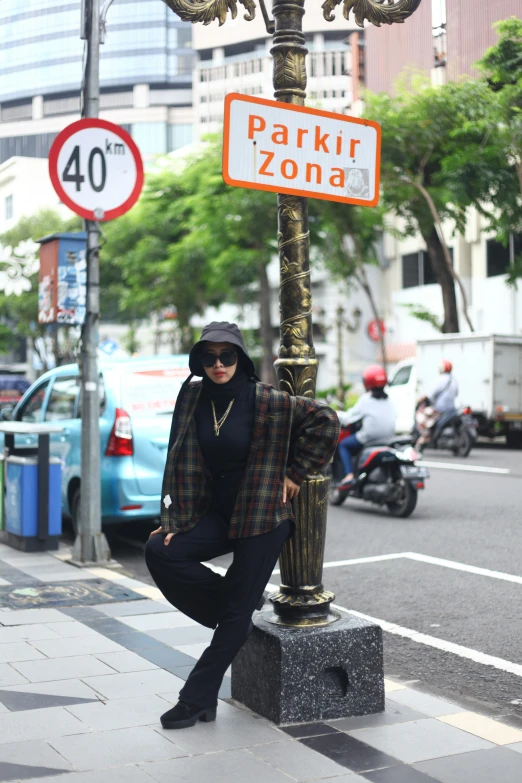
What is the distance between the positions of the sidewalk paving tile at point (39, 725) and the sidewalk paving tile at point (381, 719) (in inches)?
39.6

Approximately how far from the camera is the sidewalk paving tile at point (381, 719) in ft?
13.6

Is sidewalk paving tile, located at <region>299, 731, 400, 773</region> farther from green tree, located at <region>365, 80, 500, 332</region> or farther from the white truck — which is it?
green tree, located at <region>365, 80, 500, 332</region>

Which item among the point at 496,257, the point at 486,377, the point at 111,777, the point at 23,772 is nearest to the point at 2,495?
the point at 23,772

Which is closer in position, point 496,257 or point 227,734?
point 227,734

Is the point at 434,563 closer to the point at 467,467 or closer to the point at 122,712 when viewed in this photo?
the point at 122,712

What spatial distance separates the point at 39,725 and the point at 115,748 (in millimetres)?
434

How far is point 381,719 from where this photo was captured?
4.24m

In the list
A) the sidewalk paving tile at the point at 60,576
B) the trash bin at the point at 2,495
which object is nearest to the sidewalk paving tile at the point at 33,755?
the sidewalk paving tile at the point at 60,576

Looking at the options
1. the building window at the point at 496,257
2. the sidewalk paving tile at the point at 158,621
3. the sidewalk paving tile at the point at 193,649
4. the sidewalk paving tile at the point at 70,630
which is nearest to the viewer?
the sidewalk paving tile at the point at 193,649

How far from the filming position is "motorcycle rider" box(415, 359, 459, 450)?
18.0m

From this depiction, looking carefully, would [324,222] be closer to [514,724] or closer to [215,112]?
[514,724]

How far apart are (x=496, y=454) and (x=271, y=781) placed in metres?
16.0

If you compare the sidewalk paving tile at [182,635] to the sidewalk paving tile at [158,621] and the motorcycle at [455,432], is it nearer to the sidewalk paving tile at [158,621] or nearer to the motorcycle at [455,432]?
the sidewalk paving tile at [158,621]

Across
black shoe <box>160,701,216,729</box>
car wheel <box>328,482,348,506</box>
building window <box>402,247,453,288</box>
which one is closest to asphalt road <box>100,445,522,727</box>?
car wheel <box>328,482,348,506</box>
